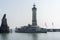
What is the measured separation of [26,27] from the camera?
148m

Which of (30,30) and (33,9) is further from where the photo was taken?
(33,9)

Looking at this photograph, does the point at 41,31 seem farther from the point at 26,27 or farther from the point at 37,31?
the point at 26,27

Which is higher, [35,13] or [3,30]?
[35,13]

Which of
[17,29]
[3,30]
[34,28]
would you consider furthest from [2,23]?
[34,28]

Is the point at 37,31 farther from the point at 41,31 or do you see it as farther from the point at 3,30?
the point at 3,30

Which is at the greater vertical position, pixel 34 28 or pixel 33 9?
pixel 33 9

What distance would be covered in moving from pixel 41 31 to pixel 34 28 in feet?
19.7

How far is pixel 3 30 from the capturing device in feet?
475

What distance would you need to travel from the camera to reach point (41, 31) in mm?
147250

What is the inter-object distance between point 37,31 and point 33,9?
1991 cm

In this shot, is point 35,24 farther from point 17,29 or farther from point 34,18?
point 17,29

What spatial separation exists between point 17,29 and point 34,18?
686 inches

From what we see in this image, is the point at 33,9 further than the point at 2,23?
Yes

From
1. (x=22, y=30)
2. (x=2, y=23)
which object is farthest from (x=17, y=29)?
(x=2, y=23)
